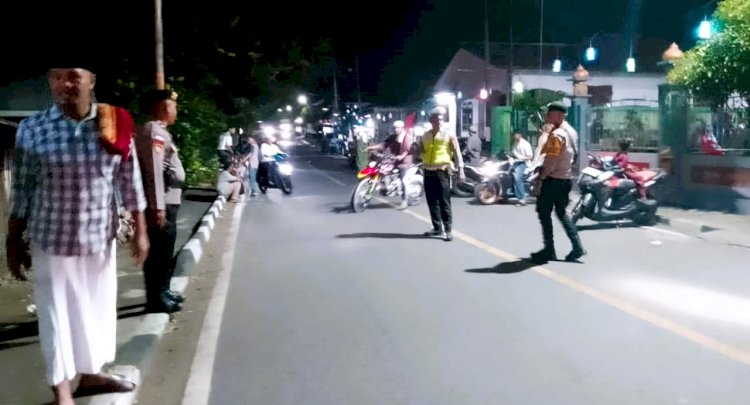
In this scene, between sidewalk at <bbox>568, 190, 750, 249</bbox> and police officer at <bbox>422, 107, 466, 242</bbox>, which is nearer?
police officer at <bbox>422, 107, 466, 242</bbox>

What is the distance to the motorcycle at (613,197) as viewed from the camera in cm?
1290

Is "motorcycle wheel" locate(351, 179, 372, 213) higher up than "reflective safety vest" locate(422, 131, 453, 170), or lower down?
lower down

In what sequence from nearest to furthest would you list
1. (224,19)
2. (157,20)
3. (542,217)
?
1. (542,217)
2. (157,20)
3. (224,19)

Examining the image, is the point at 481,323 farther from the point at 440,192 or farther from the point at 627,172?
the point at 627,172

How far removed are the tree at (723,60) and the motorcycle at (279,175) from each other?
900 centimetres

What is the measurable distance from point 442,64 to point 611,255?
3652 cm

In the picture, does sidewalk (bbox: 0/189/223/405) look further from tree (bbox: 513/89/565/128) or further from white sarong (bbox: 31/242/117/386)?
tree (bbox: 513/89/565/128)

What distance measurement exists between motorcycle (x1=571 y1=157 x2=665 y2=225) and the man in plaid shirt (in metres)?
9.39

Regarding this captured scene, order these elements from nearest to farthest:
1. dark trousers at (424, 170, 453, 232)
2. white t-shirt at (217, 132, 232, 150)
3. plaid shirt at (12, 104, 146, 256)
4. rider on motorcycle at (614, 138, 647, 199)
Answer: plaid shirt at (12, 104, 146, 256), dark trousers at (424, 170, 453, 232), rider on motorcycle at (614, 138, 647, 199), white t-shirt at (217, 132, 232, 150)

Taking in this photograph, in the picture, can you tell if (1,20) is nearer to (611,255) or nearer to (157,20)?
(157,20)

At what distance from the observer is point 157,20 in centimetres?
1469

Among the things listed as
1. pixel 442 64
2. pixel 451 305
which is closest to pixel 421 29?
pixel 442 64

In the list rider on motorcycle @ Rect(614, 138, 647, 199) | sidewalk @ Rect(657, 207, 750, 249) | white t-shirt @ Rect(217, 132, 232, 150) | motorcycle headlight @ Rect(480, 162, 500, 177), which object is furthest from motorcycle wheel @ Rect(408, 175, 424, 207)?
white t-shirt @ Rect(217, 132, 232, 150)

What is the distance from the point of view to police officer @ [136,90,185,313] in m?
6.31
